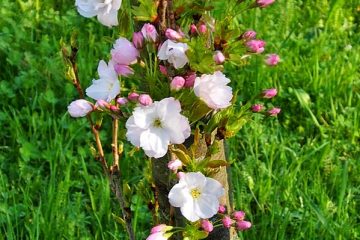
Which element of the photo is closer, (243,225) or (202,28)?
(202,28)

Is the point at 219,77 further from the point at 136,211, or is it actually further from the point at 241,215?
the point at 136,211

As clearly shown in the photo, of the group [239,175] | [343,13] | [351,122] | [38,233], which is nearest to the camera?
[38,233]

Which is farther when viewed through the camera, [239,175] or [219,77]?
[239,175]

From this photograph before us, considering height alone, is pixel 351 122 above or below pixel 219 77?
below

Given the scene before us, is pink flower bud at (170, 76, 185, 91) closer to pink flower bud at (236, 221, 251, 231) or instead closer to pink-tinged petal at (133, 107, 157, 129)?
pink-tinged petal at (133, 107, 157, 129)


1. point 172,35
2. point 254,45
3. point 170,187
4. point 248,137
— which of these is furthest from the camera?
point 248,137

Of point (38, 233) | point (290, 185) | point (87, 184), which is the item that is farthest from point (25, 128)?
point (290, 185)

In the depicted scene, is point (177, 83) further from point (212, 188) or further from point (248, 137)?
point (248, 137)

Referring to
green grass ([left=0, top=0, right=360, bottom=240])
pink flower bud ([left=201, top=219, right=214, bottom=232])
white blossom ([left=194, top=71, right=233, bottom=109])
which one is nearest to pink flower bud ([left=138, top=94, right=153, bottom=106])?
white blossom ([left=194, top=71, right=233, bottom=109])

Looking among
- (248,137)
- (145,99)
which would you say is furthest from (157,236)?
(248,137)
